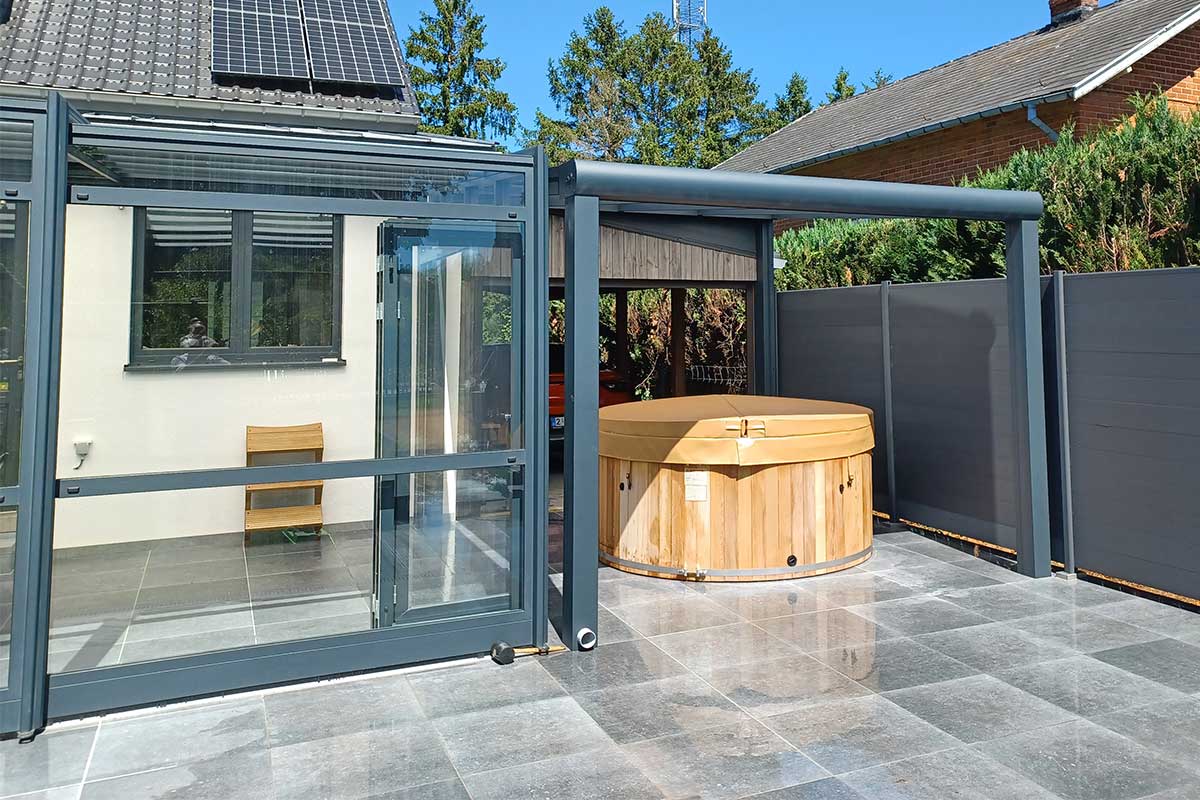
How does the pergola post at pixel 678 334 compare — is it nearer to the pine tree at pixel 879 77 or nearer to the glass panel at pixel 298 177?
the glass panel at pixel 298 177

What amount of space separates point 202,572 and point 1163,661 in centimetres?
456

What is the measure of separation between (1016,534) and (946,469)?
86cm

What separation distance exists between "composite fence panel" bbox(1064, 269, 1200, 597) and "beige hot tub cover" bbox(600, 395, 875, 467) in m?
1.41

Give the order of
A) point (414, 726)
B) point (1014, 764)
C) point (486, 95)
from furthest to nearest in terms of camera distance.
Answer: point (486, 95)
point (414, 726)
point (1014, 764)

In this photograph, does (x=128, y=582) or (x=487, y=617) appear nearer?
(x=128, y=582)

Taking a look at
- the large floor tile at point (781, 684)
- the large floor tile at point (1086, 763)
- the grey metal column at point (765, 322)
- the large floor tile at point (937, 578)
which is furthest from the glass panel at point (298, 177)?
the grey metal column at point (765, 322)

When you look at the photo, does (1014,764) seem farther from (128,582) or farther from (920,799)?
(128,582)

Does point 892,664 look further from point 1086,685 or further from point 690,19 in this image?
point 690,19

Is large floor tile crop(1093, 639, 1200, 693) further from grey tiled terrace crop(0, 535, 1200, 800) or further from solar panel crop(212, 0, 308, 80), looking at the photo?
solar panel crop(212, 0, 308, 80)

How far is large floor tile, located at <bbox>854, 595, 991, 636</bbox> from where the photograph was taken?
16.7ft

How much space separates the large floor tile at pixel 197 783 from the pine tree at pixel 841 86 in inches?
1637

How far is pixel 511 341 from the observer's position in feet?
15.7

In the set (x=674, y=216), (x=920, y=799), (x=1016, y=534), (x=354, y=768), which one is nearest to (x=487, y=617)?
(x=354, y=768)

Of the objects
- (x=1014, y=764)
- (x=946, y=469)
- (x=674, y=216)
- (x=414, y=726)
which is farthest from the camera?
(x=674, y=216)
